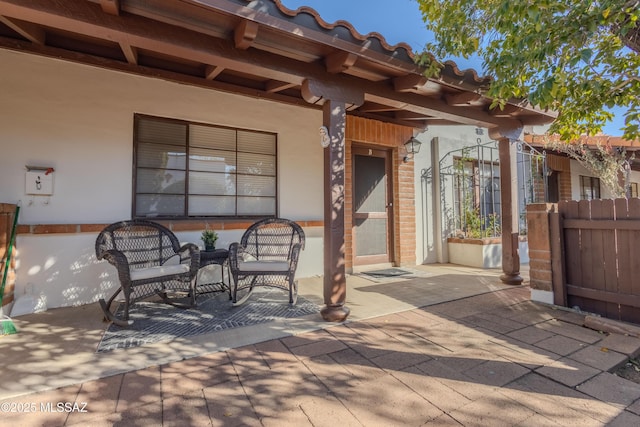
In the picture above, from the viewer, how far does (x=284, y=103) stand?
4504mm

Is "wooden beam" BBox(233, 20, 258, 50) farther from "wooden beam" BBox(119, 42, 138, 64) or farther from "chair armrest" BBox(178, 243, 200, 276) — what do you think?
"chair armrest" BBox(178, 243, 200, 276)

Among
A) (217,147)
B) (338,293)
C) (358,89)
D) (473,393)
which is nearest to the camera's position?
(473,393)

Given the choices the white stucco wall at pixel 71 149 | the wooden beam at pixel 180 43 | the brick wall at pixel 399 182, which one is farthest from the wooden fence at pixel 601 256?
the white stucco wall at pixel 71 149

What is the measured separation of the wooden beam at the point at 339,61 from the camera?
263 centimetres

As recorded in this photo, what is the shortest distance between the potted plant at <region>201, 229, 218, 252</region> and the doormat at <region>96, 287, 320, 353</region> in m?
0.58

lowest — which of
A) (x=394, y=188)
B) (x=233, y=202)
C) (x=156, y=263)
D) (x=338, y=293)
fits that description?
(x=338, y=293)

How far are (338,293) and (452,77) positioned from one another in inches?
99.4

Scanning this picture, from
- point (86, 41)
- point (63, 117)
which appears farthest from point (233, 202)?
point (86, 41)

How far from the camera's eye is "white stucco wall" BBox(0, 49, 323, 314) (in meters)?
3.08

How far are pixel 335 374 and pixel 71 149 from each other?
351 centimetres

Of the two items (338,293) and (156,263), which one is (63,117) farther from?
(338,293)

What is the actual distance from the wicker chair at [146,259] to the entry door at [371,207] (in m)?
2.70

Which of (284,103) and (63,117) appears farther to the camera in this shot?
(284,103)

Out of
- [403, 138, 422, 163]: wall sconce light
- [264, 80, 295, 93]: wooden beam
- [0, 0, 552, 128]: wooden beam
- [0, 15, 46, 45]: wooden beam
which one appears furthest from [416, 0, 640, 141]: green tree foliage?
[0, 15, 46, 45]: wooden beam
